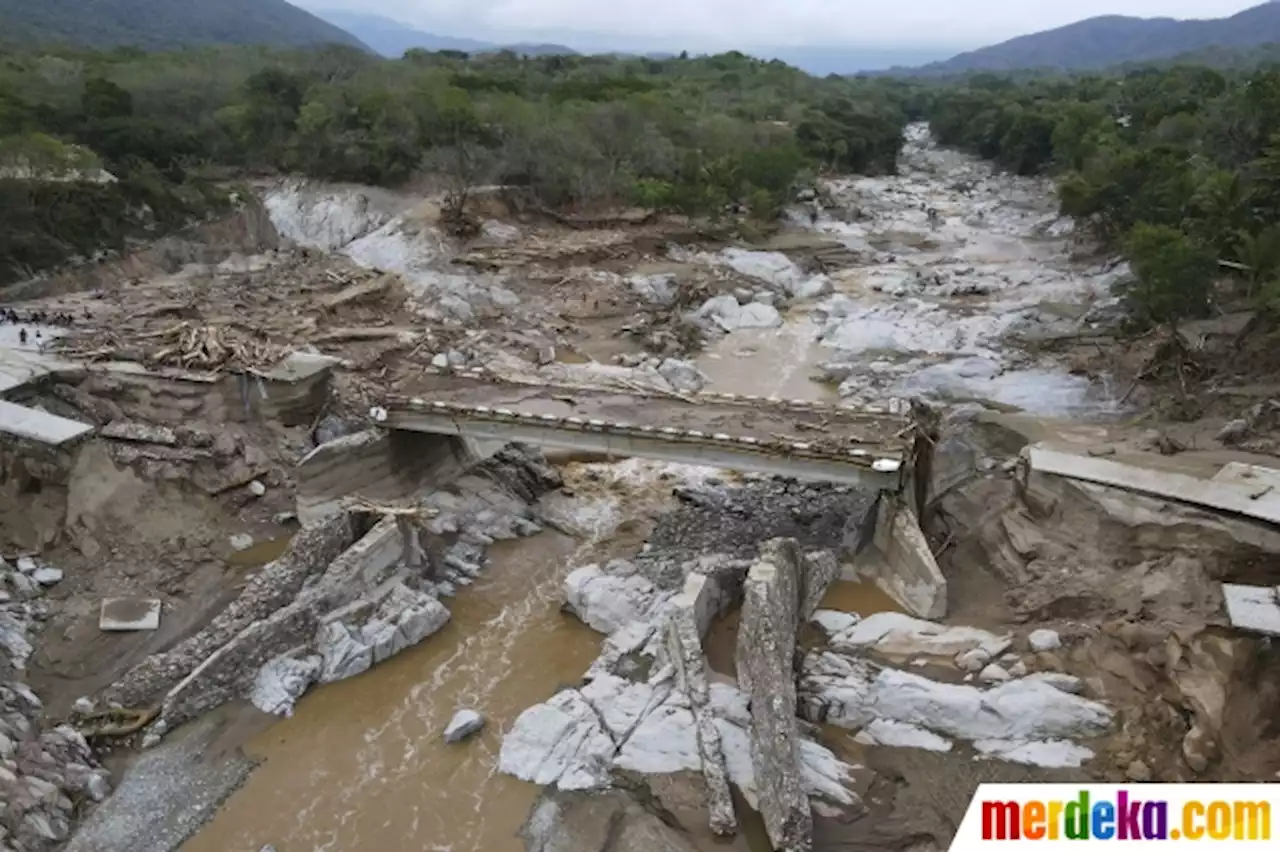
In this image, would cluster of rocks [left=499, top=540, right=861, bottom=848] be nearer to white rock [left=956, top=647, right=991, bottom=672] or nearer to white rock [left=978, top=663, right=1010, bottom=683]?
white rock [left=956, top=647, right=991, bottom=672]

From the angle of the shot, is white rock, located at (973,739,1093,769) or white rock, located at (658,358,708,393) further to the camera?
white rock, located at (658,358,708,393)

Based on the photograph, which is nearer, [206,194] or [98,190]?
[98,190]

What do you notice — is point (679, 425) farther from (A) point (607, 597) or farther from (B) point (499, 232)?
(B) point (499, 232)

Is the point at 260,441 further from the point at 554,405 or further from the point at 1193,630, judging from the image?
the point at 1193,630

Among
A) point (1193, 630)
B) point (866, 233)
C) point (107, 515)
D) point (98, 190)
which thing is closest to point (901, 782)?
point (1193, 630)

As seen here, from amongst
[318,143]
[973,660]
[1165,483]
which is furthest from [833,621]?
[318,143]

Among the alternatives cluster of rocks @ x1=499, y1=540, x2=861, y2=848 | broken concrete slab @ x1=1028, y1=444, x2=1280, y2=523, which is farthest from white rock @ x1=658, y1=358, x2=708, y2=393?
cluster of rocks @ x1=499, y1=540, x2=861, y2=848

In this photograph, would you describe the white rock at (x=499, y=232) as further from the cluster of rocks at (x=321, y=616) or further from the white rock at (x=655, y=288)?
the cluster of rocks at (x=321, y=616)
